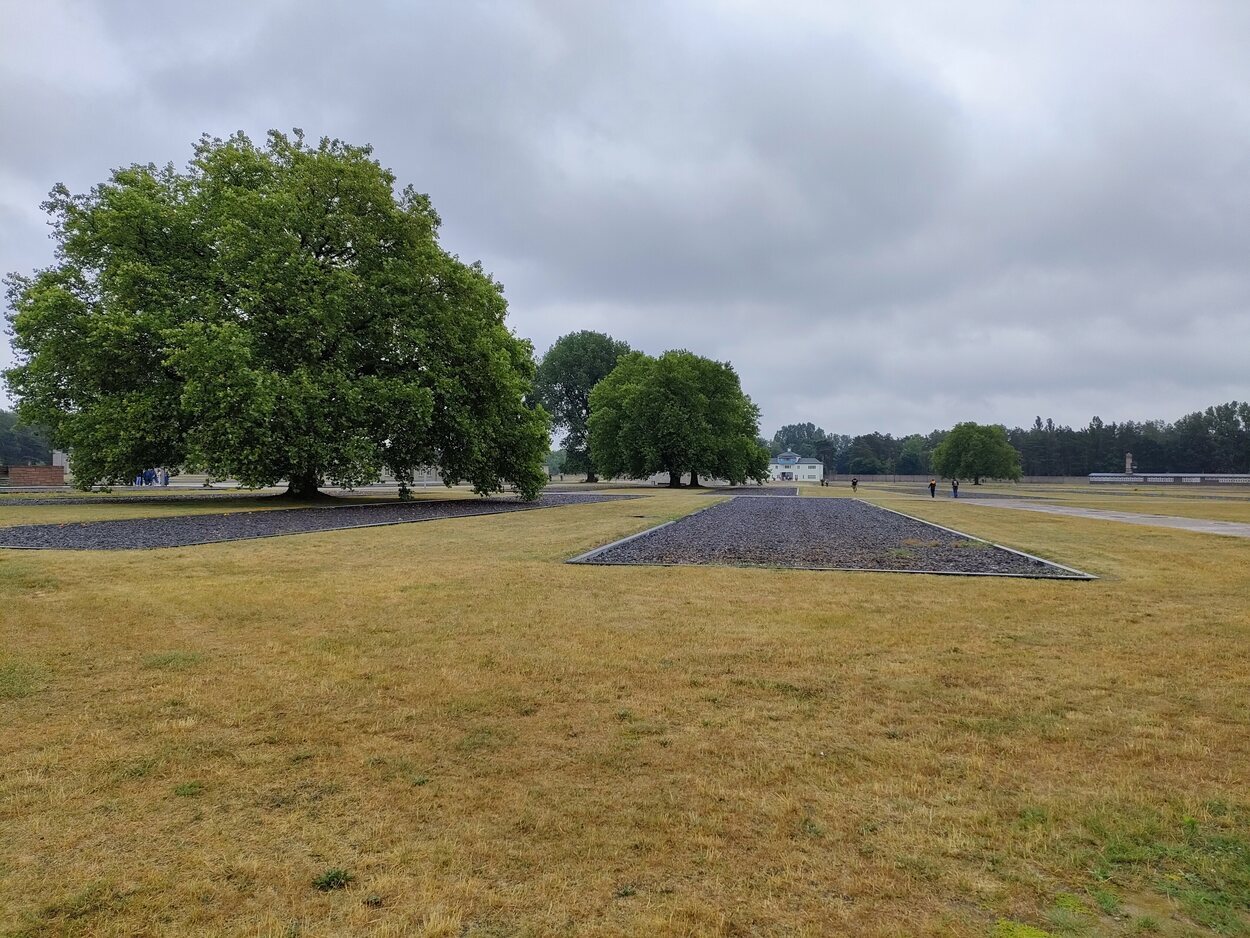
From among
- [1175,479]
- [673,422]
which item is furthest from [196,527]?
[1175,479]

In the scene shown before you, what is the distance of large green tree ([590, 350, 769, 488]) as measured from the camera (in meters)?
61.9

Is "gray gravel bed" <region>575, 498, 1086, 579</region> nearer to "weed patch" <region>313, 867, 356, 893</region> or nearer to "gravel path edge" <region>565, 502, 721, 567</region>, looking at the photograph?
"gravel path edge" <region>565, 502, 721, 567</region>

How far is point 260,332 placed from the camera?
25.4 m

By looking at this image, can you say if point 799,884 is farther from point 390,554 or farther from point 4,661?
point 390,554

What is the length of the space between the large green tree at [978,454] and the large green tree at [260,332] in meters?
102

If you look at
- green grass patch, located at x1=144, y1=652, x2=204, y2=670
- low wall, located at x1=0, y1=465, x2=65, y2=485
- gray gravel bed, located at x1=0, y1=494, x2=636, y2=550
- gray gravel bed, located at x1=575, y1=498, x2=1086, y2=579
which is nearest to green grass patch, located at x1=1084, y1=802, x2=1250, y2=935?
green grass patch, located at x1=144, y1=652, x2=204, y2=670

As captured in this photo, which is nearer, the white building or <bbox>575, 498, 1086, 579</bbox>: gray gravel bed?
<bbox>575, 498, 1086, 579</bbox>: gray gravel bed

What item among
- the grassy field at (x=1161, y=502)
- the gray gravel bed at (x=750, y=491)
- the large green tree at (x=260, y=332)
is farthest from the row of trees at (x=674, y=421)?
the large green tree at (x=260, y=332)

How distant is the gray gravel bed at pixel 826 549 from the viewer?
1159 cm

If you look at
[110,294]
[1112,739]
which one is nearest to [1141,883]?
[1112,739]

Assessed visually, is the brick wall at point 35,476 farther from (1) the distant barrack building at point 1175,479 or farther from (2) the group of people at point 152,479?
(1) the distant barrack building at point 1175,479

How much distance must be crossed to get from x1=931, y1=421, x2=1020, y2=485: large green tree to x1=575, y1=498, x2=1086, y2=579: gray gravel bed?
334ft

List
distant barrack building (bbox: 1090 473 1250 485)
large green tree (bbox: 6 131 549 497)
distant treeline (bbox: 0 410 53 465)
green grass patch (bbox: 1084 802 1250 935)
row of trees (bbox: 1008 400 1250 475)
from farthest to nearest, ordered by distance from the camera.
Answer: row of trees (bbox: 1008 400 1250 475)
distant barrack building (bbox: 1090 473 1250 485)
distant treeline (bbox: 0 410 53 465)
large green tree (bbox: 6 131 549 497)
green grass patch (bbox: 1084 802 1250 935)

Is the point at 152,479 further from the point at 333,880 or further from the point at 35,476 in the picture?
the point at 333,880
